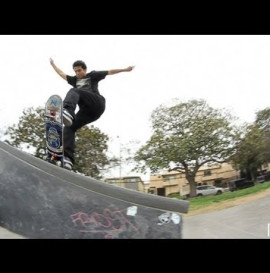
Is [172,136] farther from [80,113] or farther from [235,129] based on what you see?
[80,113]

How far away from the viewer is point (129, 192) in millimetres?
3588

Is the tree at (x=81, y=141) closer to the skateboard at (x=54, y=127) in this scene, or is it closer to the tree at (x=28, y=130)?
the tree at (x=28, y=130)

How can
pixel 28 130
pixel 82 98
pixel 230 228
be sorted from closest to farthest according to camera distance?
pixel 82 98
pixel 230 228
pixel 28 130

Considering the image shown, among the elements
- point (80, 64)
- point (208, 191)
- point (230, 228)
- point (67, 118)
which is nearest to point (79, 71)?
point (80, 64)

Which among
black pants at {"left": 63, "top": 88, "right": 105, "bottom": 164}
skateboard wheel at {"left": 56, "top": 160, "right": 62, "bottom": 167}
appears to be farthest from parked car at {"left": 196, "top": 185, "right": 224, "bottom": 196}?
skateboard wheel at {"left": 56, "top": 160, "right": 62, "bottom": 167}

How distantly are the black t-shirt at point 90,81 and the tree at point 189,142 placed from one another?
89.6 ft

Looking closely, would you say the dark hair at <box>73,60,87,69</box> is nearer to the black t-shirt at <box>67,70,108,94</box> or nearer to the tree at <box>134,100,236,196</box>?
the black t-shirt at <box>67,70,108,94</box>

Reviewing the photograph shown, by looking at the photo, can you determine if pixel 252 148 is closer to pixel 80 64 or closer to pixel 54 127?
pixel 80 64

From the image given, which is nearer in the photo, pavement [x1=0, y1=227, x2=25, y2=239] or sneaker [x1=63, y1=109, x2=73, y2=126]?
pavement [x1=0, y1=227, x2=25, y2=239]

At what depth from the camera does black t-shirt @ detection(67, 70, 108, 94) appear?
471 centimetres

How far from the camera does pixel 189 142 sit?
32250 millimetres

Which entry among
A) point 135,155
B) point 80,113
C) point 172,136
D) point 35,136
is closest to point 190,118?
point 172,136

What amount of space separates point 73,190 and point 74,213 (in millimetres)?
238

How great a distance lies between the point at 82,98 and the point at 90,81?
11.5 inches
